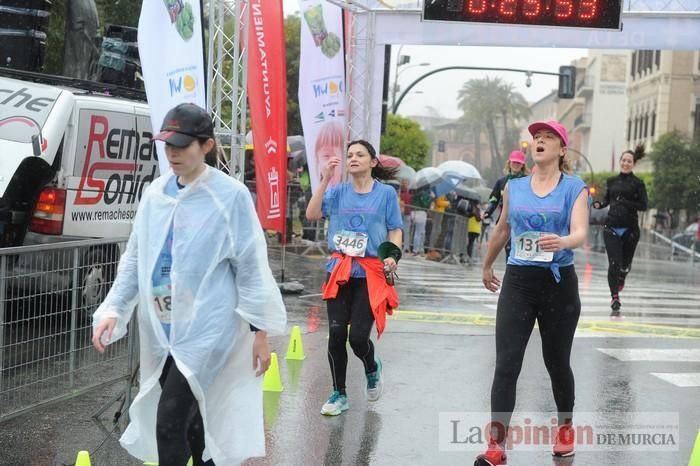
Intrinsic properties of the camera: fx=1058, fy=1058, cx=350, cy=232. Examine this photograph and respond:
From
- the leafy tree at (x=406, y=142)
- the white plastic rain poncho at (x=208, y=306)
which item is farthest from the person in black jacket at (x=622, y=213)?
the leafy tree at (x=406, y=142)

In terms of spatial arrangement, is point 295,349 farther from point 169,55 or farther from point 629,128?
point 629,128

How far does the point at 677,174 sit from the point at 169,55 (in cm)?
4752

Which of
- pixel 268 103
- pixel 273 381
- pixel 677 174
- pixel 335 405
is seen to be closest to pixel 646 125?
pixel 677 174

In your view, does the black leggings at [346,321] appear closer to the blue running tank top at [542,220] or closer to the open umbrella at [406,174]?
the blue running tank top at [542,220]

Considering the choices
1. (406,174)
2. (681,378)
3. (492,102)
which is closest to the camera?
(681,378)

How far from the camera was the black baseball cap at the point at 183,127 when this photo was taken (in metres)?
4.25

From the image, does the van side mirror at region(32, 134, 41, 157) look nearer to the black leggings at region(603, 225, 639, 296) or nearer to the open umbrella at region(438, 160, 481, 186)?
the black leggings at region(603, 225, 639, 296)

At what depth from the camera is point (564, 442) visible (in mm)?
5988

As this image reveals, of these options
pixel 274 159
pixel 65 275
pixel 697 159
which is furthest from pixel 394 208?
pixel 697 159

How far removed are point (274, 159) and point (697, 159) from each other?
4578cm

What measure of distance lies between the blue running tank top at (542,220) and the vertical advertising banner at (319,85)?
27.0 feet

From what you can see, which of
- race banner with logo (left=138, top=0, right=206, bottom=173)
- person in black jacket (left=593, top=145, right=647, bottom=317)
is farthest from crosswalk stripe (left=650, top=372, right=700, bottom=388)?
race banner with logo (left=138, top=0, right=206, bottom=173)

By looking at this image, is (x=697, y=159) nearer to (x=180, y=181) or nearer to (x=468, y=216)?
(x=468, y=216)

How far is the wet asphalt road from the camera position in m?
5.96
